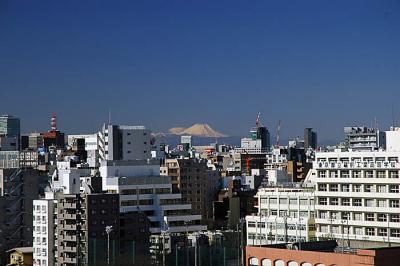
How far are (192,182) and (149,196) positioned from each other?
7.26 m

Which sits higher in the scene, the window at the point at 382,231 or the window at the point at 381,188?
the window at the point at 381,188

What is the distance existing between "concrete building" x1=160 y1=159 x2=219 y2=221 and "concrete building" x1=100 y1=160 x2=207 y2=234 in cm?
519

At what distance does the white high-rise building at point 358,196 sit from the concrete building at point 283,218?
1.70 feet

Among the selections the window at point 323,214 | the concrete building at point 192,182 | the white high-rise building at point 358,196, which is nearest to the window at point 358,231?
the white high-rise building at point 358,196

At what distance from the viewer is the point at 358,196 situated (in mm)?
25547

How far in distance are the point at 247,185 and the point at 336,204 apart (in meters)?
18.4

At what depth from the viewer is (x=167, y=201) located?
3203 centimetres

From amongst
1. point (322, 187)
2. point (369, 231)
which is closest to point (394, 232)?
point (369, 231)

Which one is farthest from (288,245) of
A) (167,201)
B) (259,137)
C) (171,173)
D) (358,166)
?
(259,137)

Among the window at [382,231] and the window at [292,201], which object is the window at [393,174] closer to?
the window at [382,231]

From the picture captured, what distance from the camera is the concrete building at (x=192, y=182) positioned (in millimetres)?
38531

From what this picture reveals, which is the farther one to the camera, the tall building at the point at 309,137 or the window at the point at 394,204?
the tall building at the point at 309,137

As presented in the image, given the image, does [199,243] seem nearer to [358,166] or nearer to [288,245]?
[358,166]

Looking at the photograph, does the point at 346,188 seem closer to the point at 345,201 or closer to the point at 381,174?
the point at 345,201
